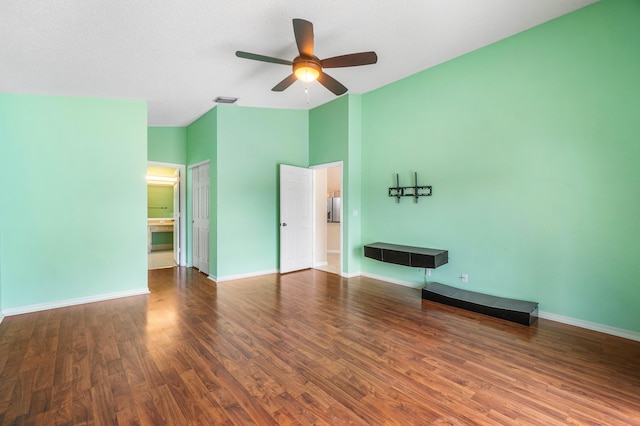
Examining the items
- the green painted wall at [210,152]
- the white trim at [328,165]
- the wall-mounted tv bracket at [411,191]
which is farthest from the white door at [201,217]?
the wall-mounted tv bracket at [411,191]

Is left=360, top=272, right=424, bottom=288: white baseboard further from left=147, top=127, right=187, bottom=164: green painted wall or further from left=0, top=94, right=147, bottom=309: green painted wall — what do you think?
left=147, top=127, right=187, bottom=164: green painted wall

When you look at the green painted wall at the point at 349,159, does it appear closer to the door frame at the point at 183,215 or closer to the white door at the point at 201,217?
the white door at the point at 201,217

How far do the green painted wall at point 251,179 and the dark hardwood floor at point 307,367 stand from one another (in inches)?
64.1

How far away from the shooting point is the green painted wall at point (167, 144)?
238 inches

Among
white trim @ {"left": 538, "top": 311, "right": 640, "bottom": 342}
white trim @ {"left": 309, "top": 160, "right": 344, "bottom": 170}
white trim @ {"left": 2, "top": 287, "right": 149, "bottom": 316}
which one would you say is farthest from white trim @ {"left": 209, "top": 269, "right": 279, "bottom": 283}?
white trim @ {"left": 538, "top": 311, "right": 640, "bottom": 342}

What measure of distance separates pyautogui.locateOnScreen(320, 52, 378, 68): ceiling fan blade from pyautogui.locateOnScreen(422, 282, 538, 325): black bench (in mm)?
2969

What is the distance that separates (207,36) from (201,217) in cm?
377

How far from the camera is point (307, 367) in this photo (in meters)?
2.44

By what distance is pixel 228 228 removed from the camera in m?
5.25

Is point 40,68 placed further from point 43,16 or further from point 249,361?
point 249,361

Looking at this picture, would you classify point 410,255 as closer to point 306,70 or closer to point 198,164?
point 306,70

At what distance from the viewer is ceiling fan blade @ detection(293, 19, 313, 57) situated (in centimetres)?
242

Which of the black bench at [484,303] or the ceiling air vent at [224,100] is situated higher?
the ceiling air vent at [224,100]

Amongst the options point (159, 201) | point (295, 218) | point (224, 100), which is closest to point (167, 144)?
point (224, 100)
